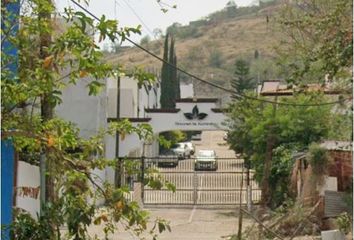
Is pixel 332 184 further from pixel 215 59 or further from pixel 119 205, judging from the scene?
pixel 215 59

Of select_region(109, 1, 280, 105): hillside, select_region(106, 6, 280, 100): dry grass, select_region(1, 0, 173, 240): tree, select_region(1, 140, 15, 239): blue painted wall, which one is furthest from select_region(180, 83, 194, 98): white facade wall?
select_region(1, 0, 173, 240): tree

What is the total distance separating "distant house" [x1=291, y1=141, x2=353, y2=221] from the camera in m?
13.6

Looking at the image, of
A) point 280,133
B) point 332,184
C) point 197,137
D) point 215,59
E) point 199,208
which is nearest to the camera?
point 332,184

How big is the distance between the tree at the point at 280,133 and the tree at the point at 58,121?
12951 mm

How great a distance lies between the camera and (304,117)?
64.0ft

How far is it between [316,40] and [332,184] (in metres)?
4.13

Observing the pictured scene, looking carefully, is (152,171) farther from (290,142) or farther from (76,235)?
(290,142)

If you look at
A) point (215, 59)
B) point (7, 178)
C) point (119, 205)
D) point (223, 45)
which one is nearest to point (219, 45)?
point (223, 45)

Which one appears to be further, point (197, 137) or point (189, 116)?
point (197, 137)

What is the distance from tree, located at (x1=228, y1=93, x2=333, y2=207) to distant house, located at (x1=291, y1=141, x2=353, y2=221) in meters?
2.70

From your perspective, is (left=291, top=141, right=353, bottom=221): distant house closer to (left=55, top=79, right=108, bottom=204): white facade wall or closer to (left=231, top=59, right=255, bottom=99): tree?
(left=55, top=79, right=108, bottom=204): white facade wall

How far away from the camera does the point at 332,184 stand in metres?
14.4

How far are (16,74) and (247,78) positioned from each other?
2094 inches

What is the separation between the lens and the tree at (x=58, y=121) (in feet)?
14.5
